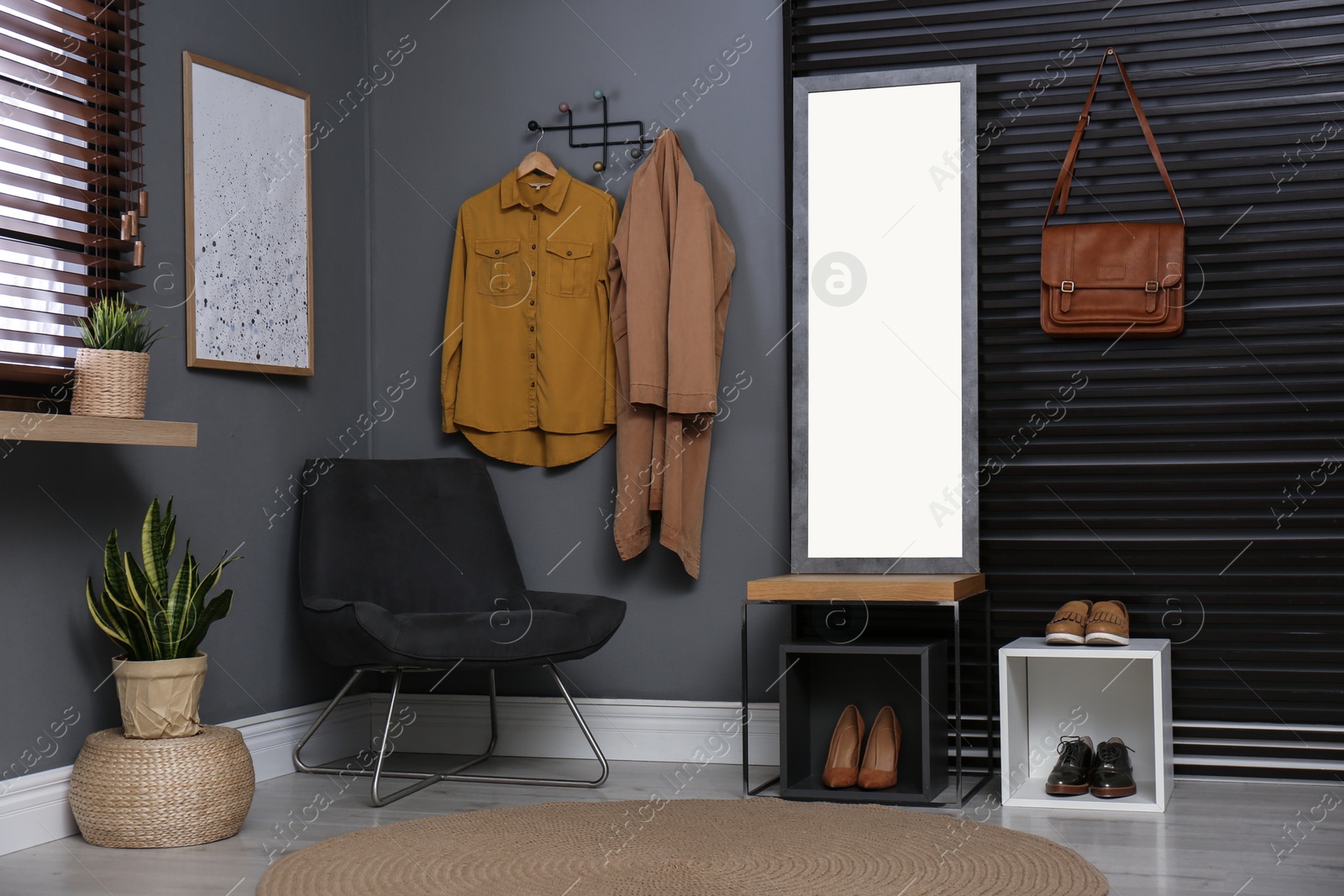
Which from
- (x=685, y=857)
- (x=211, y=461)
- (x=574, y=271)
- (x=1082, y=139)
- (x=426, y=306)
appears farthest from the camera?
(x=426, y=306)

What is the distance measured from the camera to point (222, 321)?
310 centimetres

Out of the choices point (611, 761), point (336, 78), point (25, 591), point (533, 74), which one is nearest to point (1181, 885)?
point (611, 761)

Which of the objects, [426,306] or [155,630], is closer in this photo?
[155,630]

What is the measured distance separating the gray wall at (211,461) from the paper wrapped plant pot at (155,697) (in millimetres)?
198

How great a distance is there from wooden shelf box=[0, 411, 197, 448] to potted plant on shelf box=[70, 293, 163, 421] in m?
0.05

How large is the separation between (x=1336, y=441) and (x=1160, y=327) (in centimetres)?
49

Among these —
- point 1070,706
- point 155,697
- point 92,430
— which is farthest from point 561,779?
point 92,430

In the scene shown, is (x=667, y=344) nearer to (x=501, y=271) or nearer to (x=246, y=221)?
(x=501, y=271)

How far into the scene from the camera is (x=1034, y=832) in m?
2.52

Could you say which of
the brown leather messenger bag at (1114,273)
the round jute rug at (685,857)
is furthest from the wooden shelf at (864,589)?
the brown leather messenger bag at (1114,273)

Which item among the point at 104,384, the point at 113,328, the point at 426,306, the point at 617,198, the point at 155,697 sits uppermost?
the point at 617,198

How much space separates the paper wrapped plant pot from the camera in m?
2.51

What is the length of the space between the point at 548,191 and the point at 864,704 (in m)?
1.63

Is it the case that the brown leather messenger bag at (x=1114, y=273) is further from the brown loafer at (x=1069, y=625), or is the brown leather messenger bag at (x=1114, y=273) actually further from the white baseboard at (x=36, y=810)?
the white baseboard at (x=36, y=810)
